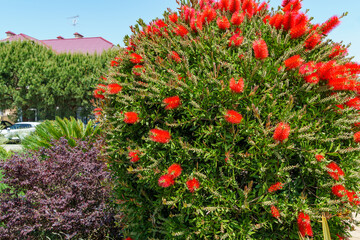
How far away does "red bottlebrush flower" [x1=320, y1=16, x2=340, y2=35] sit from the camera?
2451 millimetres

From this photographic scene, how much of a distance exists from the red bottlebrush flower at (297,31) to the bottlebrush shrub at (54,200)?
256 cm

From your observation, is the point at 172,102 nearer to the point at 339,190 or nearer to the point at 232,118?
the point at 232,118

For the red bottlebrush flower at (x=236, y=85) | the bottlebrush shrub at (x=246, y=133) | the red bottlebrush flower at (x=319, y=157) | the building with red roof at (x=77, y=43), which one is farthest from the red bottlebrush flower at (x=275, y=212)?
the building with red roof at (x=77, y=43)

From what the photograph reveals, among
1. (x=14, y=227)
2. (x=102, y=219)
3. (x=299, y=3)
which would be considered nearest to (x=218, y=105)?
(x=299, y=3)

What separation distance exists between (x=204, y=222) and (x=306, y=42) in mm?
1723

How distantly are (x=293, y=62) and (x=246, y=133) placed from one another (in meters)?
0.68

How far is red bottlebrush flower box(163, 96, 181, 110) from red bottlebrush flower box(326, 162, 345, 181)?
1.23m

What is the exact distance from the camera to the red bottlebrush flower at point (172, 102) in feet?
6.88

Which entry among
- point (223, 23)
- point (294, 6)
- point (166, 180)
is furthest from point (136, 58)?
point (294, 6)

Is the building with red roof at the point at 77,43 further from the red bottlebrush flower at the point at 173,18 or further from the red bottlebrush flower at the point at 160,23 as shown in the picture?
the red bottlebrush flower at the point at 173,18

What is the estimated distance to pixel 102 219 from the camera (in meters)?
3.61

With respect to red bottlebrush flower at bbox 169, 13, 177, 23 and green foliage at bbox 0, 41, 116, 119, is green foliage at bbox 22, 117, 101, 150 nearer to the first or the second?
red bottlebrush flower at bbox 169, 13, 177, 23

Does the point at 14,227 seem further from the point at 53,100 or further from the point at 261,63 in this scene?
the point at 53,100

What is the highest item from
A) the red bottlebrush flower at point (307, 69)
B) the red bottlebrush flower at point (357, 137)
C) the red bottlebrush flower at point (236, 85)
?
the red bottlebrush flower at point (307, 69)
